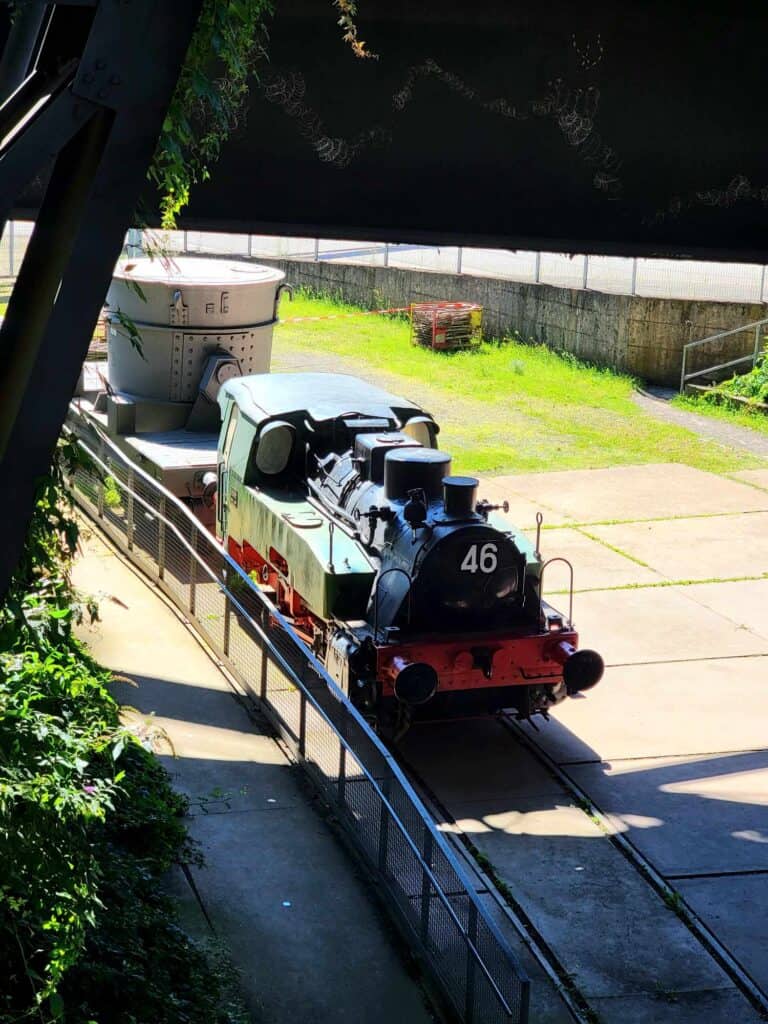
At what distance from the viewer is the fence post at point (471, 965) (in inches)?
284

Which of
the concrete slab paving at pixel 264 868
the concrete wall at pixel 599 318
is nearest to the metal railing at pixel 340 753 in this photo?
the concrete slab paving at pixel 264 868

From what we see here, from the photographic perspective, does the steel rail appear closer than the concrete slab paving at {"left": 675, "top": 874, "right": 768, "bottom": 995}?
Yes

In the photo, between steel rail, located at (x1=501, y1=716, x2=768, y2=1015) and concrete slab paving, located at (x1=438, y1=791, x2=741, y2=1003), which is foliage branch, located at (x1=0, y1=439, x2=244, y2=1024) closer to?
concrete slab paving, located at (x1=438, y1=791, x2=741, y2=1003)

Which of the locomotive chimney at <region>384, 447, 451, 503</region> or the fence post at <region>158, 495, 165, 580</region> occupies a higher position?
the locomotive chimney at <region>384, 447, 451, 503</region>

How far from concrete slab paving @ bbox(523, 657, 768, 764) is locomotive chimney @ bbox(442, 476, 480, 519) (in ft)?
7.07

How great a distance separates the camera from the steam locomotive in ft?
34.8

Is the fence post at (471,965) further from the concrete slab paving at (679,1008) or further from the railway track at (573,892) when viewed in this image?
the concrete slab paving at (679,1008)

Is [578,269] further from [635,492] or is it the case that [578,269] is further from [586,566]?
[586,566]

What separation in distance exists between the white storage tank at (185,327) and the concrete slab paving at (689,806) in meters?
7.97

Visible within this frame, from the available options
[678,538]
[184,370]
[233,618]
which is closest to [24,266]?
[233,618]

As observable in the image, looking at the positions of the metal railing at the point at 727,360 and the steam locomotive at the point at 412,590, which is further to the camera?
the metal railing at the point at 727,360

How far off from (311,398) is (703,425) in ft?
39.3

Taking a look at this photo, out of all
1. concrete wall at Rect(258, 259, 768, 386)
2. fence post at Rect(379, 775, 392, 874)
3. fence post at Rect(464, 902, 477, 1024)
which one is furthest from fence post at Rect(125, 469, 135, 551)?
concrete wall at Rect(258, 259, 768, 386)

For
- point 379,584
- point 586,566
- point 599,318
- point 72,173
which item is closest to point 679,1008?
point 379,584
